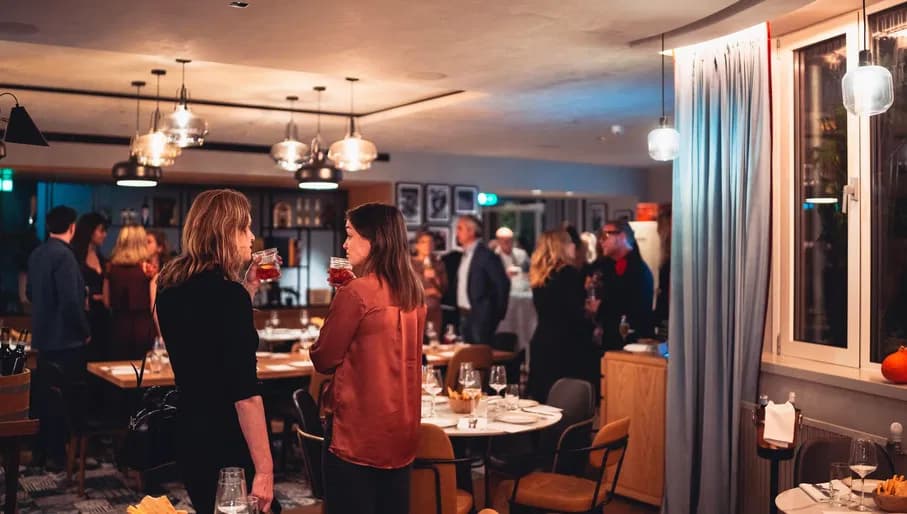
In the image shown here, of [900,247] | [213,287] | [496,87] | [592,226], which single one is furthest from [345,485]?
[592,226]

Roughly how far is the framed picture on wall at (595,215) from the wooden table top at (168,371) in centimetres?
998

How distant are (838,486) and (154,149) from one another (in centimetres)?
573

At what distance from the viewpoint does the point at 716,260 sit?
208 inches

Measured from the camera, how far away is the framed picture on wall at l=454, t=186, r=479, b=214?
13.0 m

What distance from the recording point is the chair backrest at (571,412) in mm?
5262

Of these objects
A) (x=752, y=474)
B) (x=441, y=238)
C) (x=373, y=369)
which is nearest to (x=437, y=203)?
(x=441, y=238)

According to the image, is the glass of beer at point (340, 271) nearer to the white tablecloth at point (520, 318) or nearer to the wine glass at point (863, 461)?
the wine glass at point (863, 461)

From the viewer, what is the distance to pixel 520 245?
18172 mm

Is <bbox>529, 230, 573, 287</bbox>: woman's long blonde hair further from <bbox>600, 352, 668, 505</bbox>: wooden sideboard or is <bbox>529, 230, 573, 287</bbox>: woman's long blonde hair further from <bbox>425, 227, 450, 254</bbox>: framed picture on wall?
<bbox>425, 227, 450, 254</bbox>: framed picture on wall

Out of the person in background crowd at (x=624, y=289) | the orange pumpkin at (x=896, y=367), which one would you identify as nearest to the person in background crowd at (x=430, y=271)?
the person in background crowd at (x=624, y=289)

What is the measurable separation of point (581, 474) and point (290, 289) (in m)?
7.70

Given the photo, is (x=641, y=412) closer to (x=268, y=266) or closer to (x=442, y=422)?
(x=442, y=422)

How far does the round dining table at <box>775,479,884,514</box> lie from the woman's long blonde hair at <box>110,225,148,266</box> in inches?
240

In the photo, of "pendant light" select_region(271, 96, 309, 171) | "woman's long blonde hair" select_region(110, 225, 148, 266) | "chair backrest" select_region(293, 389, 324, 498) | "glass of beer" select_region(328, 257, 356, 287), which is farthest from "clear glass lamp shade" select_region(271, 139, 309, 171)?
"glass of beer" select_region(328, 257, 356, 287)
